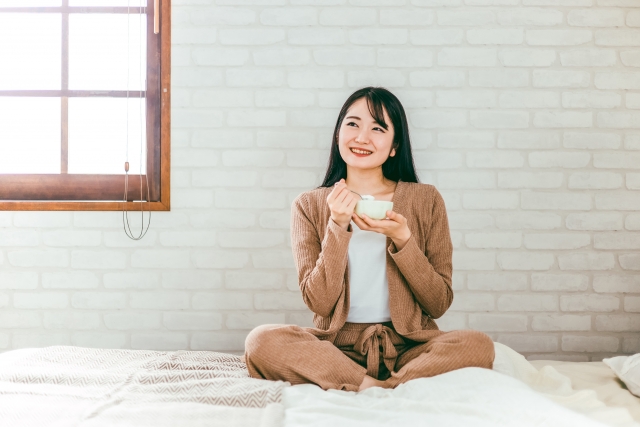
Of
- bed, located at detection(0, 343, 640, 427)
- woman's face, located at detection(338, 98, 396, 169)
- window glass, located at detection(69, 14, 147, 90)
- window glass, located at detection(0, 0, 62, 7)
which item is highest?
window glass, located at detection(0, 0, 62, 7)

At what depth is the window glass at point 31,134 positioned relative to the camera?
2.12 m

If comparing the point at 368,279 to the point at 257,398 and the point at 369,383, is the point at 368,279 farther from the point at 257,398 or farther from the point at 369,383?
the point at 257,398

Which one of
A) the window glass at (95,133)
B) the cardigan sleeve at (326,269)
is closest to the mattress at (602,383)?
the cardigan sleeve at (326,269)

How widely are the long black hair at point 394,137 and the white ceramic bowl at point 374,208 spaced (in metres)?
0.38

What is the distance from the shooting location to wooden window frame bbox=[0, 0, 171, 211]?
202 cm

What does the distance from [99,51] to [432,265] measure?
4.94 feet

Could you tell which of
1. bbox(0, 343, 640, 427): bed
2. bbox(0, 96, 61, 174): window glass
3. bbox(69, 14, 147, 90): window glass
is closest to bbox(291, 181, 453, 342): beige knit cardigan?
bbox(0, 343, 640, 427): bed

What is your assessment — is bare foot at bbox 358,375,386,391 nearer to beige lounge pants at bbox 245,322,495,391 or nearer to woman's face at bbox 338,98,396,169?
beige lounge pants at bbox 245,322,495,391


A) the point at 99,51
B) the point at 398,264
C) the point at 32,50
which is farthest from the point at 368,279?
the point at 32,50

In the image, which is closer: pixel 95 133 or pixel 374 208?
pixel 374 208

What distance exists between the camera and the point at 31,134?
212 centimetres

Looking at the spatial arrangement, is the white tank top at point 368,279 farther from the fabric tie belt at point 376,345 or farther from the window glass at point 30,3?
the window glass at point 30,3

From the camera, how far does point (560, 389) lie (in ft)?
4.45

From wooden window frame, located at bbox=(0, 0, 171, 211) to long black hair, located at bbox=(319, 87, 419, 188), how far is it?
655 millimetres
